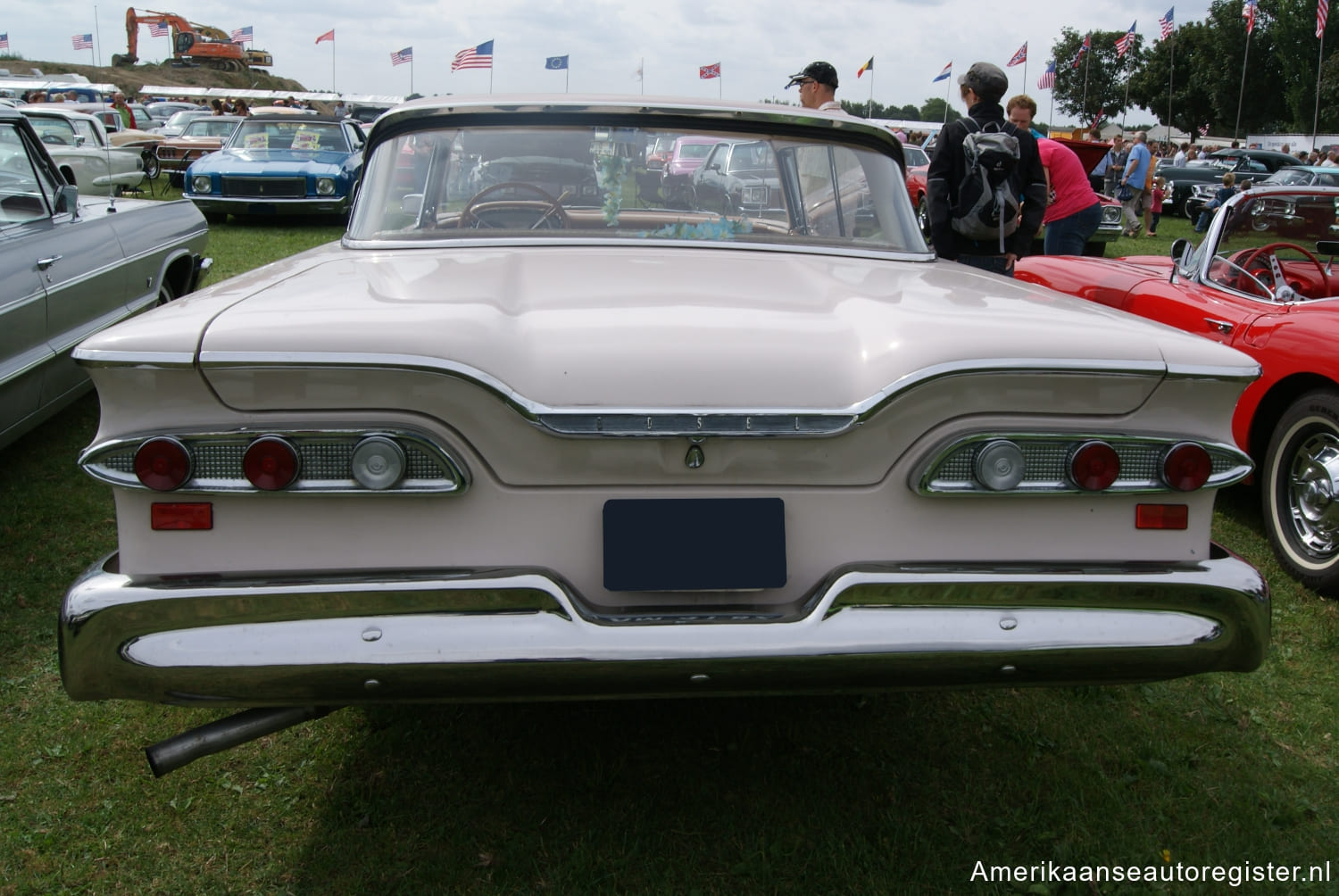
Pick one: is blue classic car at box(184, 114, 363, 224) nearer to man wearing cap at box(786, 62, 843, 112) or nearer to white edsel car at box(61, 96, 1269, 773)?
man wearing cap at box(786, 62, 843, 112)

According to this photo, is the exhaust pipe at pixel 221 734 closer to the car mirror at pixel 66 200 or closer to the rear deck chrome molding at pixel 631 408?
the rear deck chrome molding at pixel 631 408

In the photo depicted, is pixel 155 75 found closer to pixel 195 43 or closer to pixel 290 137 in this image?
pixel 195 43

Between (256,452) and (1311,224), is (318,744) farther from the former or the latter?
(1311,224)

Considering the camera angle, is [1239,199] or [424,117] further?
[1239,199]

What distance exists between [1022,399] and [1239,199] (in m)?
3.62

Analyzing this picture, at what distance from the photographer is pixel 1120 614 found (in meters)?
2.04

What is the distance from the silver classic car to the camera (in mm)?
4352

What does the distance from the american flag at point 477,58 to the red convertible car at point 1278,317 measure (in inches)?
898

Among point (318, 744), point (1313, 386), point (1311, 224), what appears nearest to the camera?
point (318, 744)

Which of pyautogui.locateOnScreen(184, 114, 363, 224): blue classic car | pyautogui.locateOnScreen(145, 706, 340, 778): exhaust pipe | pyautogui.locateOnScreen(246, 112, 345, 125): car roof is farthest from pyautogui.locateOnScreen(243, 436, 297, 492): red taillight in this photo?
pyautogui.locateOnScreen(246, 112, 345, 125): car roof

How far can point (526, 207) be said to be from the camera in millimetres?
3227

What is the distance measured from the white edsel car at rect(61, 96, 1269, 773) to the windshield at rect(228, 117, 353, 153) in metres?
13.4

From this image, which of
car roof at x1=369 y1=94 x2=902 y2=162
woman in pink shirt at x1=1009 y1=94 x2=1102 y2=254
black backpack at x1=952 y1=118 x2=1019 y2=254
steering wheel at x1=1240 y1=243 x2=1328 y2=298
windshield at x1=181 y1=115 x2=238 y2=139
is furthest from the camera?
windshield at x1=181 y1=115 x2=238 y2=139

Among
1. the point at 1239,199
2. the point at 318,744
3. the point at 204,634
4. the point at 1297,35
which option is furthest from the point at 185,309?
the point at 1297,35
